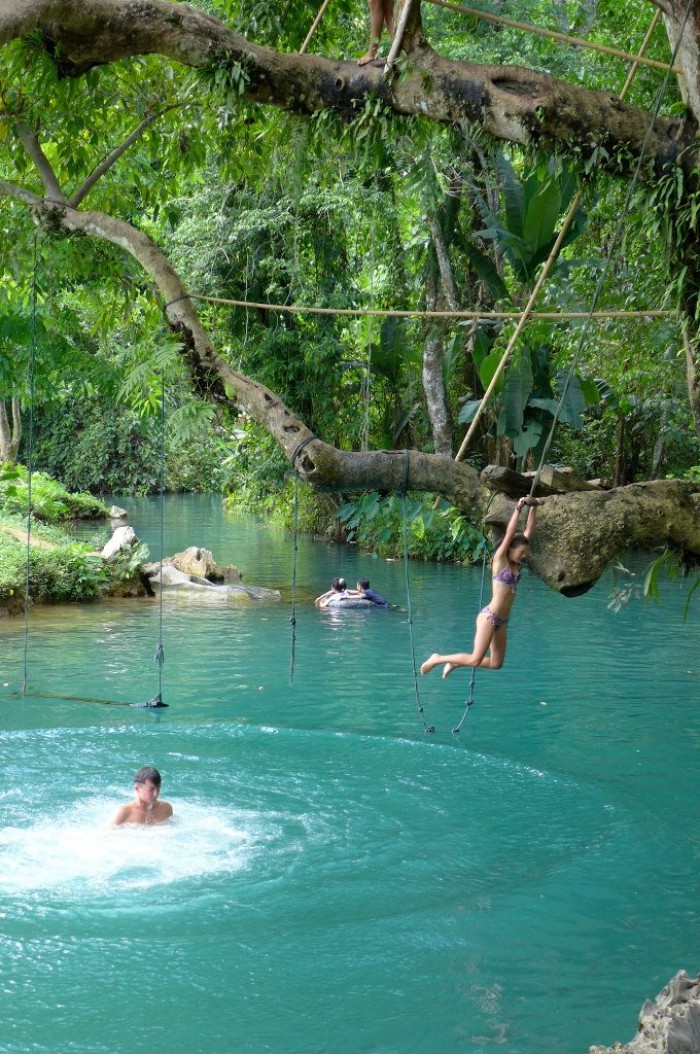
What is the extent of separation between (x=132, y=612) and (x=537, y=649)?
5.65 m

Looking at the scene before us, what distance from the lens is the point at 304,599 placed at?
17.5 metres

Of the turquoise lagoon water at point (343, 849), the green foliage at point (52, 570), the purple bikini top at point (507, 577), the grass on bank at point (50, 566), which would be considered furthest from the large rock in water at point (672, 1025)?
the green foliage at point (52, 570)

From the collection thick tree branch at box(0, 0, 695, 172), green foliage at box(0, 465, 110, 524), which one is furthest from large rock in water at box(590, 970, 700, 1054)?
green foliage at box(0, 465, 110, 524)

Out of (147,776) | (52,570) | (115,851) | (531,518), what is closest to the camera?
(531,518)

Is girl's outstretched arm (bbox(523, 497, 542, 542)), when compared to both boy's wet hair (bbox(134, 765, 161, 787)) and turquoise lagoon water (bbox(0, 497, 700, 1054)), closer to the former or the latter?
turquoise lagoon water (bbox(0, 497, 700, 1054))

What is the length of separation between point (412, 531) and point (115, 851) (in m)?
14.1

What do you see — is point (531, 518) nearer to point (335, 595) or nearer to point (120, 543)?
point (335, 595)

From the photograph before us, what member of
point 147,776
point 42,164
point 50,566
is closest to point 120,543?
point 50,566

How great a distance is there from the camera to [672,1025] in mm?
3734

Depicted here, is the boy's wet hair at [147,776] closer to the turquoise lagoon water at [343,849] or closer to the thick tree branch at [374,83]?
the turquoise lagoon water at [343,849]

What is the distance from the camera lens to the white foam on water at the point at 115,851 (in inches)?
283

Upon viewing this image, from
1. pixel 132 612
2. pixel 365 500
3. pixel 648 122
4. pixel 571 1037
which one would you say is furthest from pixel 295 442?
pixel 365 500

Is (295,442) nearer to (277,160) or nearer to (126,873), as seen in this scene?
(126,873)

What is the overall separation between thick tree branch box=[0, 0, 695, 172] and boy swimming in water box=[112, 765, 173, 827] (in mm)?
4320
